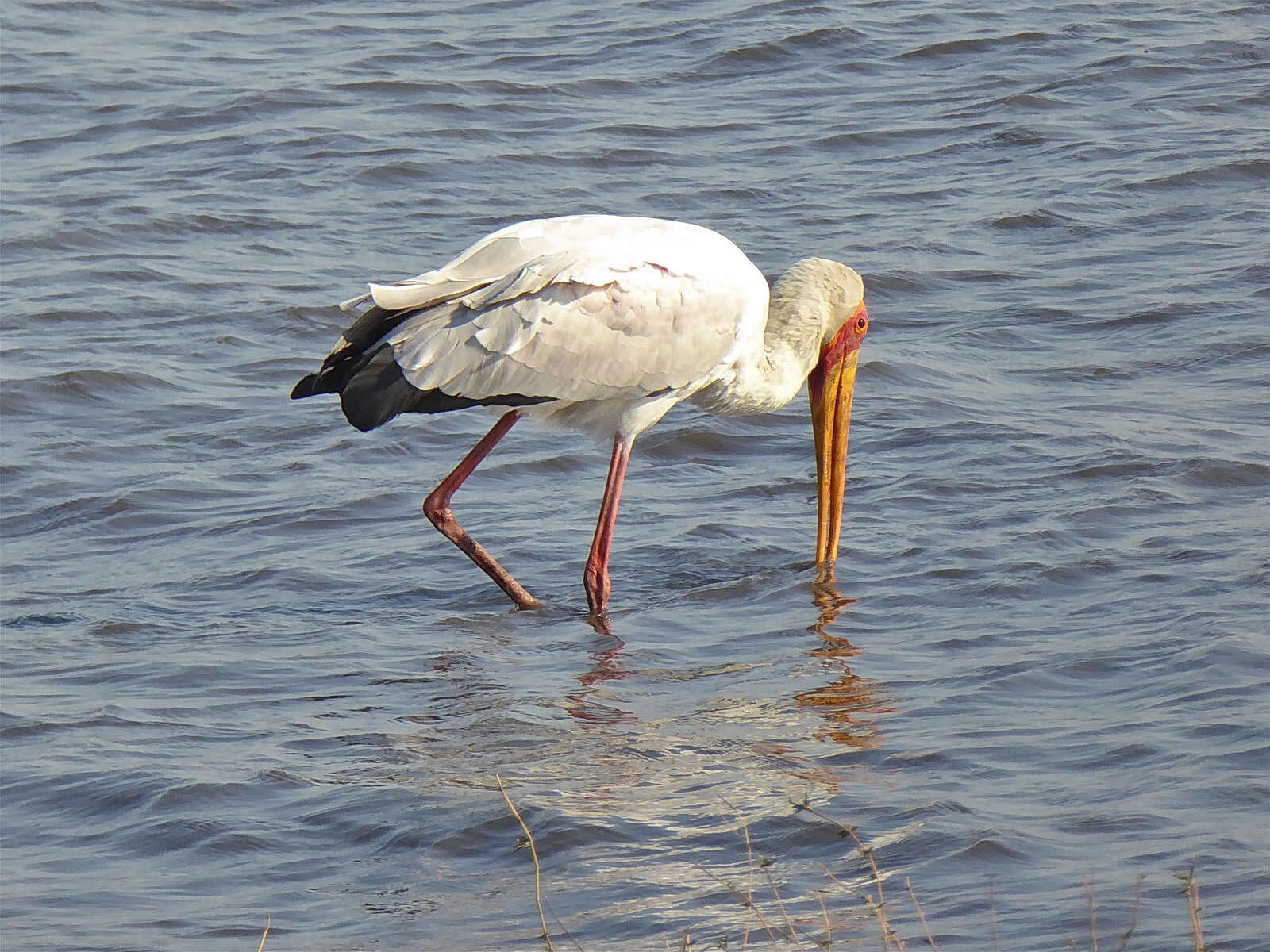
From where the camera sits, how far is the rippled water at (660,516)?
15.2 feet

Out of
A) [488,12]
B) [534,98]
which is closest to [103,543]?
[534,98]

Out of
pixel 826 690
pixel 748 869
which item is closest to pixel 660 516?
pixel 826 690

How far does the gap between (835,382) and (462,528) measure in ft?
4.86

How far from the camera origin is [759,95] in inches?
518

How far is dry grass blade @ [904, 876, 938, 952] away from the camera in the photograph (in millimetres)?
3834

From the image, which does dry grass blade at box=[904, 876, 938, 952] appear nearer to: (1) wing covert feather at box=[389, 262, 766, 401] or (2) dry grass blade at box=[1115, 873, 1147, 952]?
(2) dry grass blade at box=[1115, 873, 1147, 952]

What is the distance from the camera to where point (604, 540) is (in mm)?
6930

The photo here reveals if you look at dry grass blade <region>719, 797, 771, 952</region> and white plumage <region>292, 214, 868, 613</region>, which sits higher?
white plumage <region>292, 214, 868, 613</region>

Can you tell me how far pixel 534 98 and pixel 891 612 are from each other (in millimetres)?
7738

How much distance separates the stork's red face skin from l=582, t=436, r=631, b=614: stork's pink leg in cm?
72

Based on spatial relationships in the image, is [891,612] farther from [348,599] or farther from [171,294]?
[171,294]

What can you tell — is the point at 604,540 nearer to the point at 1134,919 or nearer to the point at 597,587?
the point at 597,587

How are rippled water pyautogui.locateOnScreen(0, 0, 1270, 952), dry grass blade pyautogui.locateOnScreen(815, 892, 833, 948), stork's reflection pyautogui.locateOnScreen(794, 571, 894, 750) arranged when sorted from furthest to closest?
stork's reflection pyautogui.locateOnScreen(794, 571, 894, 750), rippled water pyautogui.locateOnScreen(0, 0, 1270, 952), dry grass blade pyautogui.locateOnScreen(815, 892, 833, 948)

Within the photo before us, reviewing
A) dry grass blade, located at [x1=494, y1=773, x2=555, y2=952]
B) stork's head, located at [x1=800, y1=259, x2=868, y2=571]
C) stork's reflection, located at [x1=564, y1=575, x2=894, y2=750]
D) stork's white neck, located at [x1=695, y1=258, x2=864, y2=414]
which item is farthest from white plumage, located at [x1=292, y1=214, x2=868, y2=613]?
dry grass blade, located at [x1=494, y1=773, x2=555, y2=952]
